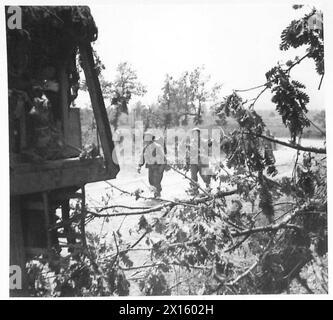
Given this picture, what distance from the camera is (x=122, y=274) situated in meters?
4.48

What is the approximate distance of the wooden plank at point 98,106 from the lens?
4500mm

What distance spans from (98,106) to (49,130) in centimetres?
47

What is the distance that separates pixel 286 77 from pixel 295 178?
0.87 meters

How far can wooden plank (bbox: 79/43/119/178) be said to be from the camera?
4500 mm

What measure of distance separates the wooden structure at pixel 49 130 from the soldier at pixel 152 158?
0.27m

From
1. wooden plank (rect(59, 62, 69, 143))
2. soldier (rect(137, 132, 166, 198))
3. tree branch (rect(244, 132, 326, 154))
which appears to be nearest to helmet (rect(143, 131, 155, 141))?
soldier (rect(137, 132, 166, 198))

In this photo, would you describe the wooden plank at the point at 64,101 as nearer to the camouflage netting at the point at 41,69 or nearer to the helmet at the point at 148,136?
the camouflage netting at the point at 41,69

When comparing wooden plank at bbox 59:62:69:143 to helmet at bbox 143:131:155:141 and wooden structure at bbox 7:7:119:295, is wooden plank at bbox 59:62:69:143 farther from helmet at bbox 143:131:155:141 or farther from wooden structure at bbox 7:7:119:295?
helmet at bbox 143:131:155:141

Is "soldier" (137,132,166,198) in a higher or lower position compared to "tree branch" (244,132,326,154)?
lower

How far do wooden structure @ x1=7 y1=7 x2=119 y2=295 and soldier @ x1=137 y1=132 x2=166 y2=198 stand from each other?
0.27m

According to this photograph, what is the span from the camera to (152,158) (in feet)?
14.6

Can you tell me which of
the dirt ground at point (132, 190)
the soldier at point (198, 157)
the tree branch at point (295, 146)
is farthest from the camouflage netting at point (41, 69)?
the tree branch at point (295, 146)

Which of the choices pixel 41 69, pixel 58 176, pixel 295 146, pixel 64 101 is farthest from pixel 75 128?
pixel 295 146
